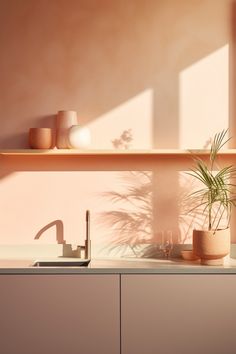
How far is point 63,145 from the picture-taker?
3268 mm

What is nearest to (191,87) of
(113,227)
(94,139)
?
(94,139)

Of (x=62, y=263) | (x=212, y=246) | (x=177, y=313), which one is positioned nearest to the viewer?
(x=177, y=313)

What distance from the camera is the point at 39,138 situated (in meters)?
3.25

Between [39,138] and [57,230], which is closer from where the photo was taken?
[39,138]

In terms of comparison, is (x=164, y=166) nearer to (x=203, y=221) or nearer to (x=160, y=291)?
(x=203, y=221)

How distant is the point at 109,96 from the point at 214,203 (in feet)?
3.08

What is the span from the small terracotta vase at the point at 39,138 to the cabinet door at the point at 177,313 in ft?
3.25

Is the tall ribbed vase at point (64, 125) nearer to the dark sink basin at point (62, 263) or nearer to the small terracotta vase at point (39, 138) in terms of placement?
the small terracotta vase at point (39, 138)

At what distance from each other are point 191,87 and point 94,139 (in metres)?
0.69

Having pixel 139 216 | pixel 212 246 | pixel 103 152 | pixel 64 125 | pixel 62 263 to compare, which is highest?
pixel 64 125

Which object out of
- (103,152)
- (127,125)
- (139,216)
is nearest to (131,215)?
(139,216)

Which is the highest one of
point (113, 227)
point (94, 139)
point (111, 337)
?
point (94, 139)

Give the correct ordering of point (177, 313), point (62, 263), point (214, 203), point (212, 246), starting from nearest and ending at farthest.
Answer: point (177, 313) < point (212, 246) < point (62, 263) < point (214, 203)

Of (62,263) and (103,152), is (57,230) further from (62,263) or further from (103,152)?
(103,152)
